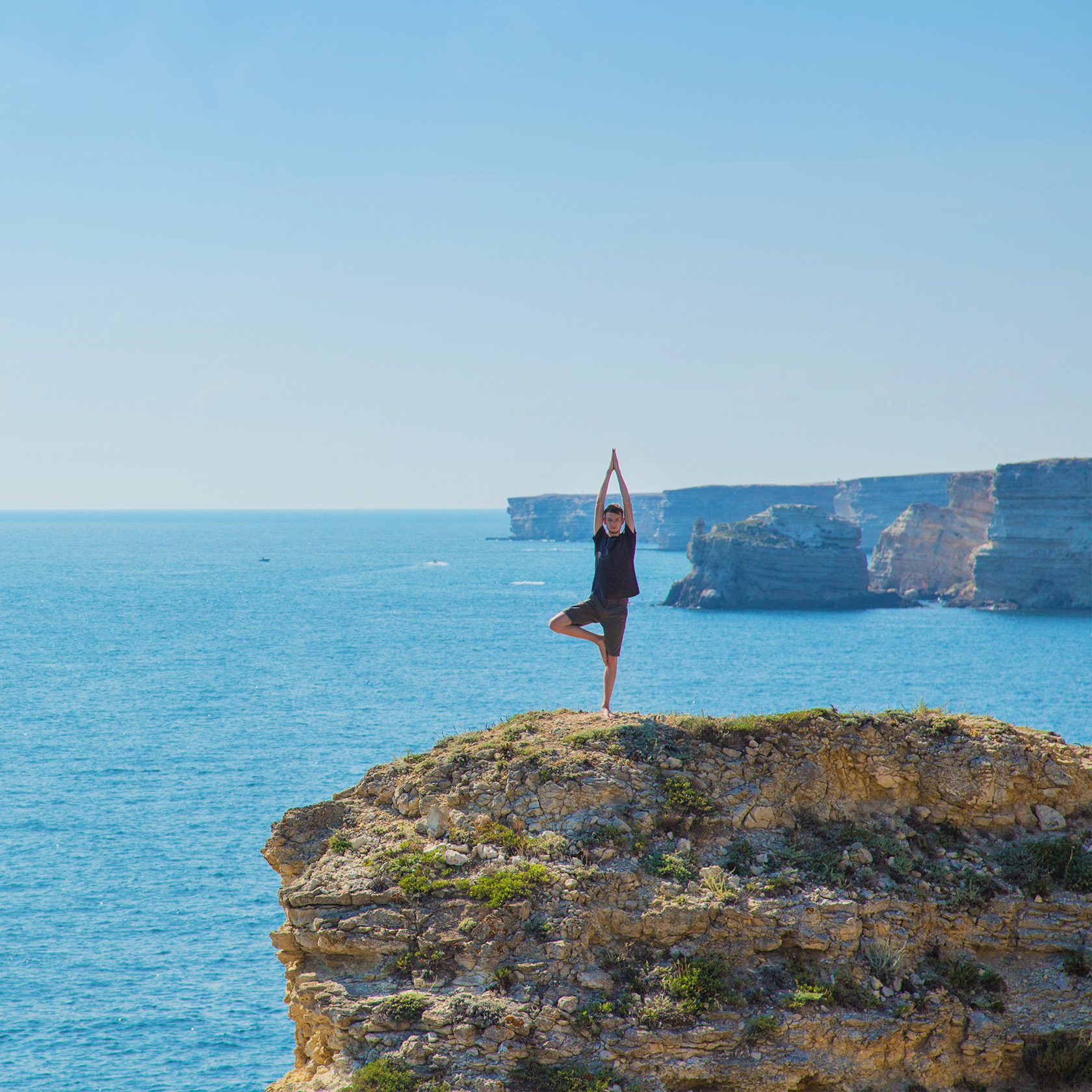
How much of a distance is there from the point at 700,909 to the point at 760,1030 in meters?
1.38

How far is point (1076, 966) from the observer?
12.0 metres

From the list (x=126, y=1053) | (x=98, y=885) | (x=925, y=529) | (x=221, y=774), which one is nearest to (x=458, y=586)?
(x=925, y=529)

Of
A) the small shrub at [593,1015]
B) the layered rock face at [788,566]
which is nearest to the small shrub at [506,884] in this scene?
the small shrub at [593,1015]

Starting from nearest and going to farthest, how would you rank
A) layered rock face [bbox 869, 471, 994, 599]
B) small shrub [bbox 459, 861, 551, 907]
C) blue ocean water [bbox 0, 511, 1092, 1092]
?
small shrub [bbox 459, 861, 551, 907]
blue ocean water [bbox 0, 511, 1092, 1092]
layered rock face [bbox 869, 471, 994, 599]

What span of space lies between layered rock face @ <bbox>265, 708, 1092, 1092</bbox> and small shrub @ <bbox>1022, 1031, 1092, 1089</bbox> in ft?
0.21

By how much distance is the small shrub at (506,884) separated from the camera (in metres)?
11.9

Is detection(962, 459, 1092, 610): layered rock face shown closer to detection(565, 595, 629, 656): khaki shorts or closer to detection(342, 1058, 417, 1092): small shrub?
detection(565, 595, 629, 656): khaki shorts

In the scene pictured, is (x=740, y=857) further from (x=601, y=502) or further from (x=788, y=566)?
(x=788, y=566)

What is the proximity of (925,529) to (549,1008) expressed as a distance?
137691 millimetres

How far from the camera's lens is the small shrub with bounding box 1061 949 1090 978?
11938 mm

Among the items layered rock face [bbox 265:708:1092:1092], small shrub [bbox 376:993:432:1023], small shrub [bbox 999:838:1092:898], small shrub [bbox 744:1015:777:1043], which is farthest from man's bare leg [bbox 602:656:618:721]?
small shrub [bbox 999:838:1092:898]

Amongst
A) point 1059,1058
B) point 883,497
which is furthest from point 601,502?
point 883,497

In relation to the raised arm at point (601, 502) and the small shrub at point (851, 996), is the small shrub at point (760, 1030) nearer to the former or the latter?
the small shrub at point (851, 996)

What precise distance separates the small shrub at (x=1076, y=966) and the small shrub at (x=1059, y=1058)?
0.66 m
